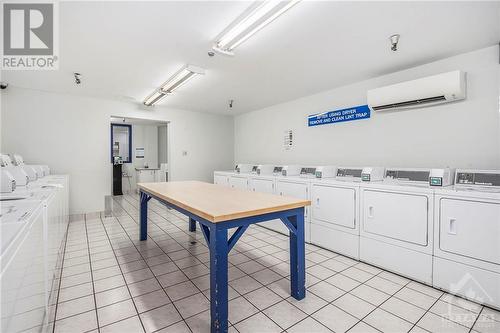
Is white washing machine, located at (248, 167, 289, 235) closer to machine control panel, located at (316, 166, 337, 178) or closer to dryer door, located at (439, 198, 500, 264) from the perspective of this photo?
machine control panel, located at (316, 166, 337, 178)

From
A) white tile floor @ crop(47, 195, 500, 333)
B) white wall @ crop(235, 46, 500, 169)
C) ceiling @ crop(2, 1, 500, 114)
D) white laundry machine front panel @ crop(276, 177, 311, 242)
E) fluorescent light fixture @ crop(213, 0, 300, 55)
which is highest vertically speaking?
ceiling @ crop(2, 1, 500, 114)

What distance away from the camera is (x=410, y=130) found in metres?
3.15

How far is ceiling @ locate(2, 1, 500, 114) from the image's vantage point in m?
1.99

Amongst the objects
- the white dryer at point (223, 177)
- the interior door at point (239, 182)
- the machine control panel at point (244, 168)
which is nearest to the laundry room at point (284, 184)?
the interior door at point (239, 182)

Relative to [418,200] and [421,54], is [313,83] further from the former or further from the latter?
[418,200]

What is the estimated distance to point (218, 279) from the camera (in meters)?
1.60

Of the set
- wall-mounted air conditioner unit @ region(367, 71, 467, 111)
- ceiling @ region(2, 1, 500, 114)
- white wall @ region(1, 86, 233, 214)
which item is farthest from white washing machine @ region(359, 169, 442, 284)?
white wall @ region(1, 86, 233, 214)

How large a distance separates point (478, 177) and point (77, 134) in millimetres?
6285

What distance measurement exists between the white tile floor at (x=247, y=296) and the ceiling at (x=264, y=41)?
2504 mm

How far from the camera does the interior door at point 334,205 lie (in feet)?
9.80

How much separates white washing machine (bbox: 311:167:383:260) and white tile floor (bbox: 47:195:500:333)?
16 cm

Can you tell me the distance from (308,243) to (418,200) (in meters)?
1.64

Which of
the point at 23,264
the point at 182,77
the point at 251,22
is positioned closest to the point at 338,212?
the point at 251,22

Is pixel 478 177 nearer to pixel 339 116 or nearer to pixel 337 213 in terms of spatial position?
pixel 337 213
